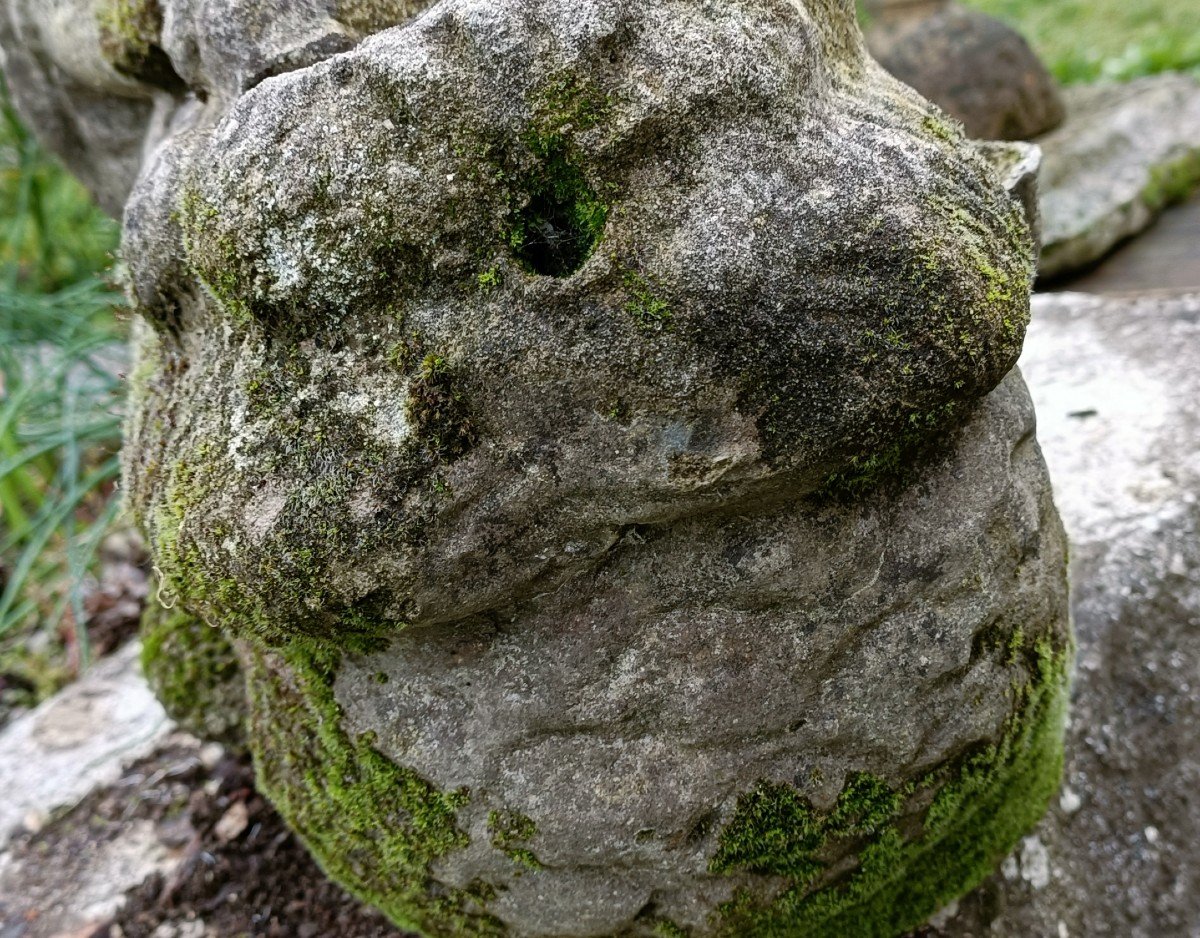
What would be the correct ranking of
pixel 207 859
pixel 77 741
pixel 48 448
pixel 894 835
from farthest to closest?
pixel 48 448 → pixel 77 741 → pixel 207 859 → pixel 894 835

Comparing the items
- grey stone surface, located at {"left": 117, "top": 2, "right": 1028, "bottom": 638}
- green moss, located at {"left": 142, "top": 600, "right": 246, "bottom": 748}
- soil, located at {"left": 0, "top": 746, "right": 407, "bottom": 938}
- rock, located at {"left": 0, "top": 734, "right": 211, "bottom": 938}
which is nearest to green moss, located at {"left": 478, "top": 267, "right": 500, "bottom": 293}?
grey stone surface, located at {"left": 117, "top": 2, "right": 1028, "bottom": 638}

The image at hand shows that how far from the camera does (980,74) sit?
13.2 feet

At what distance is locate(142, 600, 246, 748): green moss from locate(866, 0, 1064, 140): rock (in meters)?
3.71

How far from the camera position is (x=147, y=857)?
158 centimetres

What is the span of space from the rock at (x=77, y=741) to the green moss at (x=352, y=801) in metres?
0.65

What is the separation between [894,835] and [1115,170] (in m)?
3.47

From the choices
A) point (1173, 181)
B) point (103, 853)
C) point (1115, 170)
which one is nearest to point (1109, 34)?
point (1173, 181)

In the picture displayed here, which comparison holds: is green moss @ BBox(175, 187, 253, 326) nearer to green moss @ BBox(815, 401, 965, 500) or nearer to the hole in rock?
the hole in rock

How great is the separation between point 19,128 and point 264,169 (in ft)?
10.0

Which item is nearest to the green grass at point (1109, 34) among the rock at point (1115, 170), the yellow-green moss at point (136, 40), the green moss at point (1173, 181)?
the rock at point (1115, 170)

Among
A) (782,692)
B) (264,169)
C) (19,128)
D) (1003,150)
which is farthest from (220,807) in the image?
(19,128)

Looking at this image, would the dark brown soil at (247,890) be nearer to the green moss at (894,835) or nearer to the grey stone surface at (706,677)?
the grey stone surface at (706,677)

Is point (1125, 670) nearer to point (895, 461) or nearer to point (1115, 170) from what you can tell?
point (895, 461)

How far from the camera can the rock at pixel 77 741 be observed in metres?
1.74
